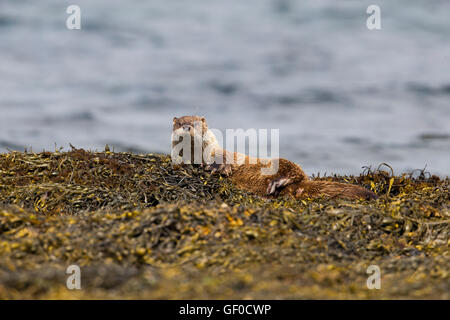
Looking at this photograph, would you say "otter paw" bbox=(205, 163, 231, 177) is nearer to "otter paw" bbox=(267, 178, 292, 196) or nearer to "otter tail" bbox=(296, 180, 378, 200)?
"otter paw" bbox=(267, 178, 292, 196)

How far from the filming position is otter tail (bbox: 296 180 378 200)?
885 centimetres

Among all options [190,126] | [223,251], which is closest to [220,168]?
[190,126]

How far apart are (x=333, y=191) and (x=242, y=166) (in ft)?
7.24

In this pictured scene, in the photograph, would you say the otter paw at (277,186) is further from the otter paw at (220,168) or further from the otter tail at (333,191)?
the otter paw at (220,168)

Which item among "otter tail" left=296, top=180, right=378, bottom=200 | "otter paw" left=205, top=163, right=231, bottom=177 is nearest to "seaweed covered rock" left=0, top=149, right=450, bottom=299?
"otter tail" left=296, top=180, right=378, bottom=200

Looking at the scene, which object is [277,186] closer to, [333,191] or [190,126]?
[333,191]

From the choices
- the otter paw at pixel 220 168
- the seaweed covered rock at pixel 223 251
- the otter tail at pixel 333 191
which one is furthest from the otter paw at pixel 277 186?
the seaweed covered rock at pixel 223 251

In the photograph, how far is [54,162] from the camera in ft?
31.7

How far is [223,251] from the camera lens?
4.68m

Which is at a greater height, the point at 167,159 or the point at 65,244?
the point at 167,159

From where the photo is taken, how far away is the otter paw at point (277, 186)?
991cm
